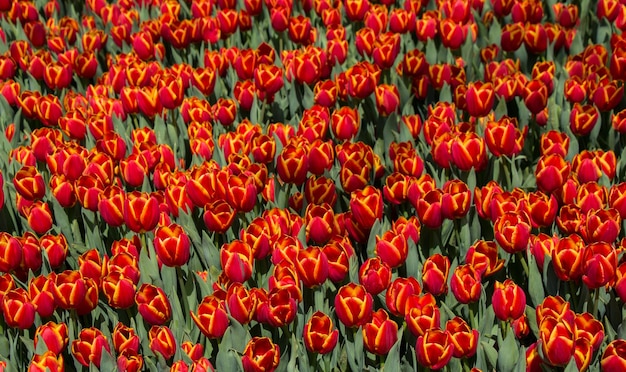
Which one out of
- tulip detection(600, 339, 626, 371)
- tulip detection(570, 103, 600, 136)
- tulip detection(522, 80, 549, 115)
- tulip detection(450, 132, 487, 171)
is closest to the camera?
tulip detection(600, 339, 626, 371)

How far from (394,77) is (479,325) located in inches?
72.4

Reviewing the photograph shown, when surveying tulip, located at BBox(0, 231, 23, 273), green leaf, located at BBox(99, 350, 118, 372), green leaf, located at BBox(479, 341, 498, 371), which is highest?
tulip, located at BBox(0, 231, 23, 273)

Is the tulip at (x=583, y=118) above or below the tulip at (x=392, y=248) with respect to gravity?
below

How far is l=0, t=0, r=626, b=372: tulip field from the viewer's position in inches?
89.9

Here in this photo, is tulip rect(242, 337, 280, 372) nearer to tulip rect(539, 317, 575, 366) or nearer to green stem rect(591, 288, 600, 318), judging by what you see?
tulip rect(539, 317, 575, 366)

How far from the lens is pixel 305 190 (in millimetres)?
2896

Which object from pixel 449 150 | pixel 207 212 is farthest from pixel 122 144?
pixel 449 150

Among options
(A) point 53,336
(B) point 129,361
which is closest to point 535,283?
(B) point 129,361

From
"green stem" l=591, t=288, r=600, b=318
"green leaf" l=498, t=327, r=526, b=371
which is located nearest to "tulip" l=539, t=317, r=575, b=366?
"green leaf" l=498, t=327, r=526, b=371

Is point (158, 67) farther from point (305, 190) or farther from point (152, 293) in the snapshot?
point (152, 293)

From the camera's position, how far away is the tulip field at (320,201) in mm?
2283

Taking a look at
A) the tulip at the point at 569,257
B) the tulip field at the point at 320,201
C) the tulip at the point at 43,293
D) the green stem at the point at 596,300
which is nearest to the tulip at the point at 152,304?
the tulip field at the point at 320,201

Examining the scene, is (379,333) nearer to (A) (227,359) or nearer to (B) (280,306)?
(B) (280,306)

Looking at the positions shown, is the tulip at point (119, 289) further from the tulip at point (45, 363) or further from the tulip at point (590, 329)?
the tulip at point (590, 329)
